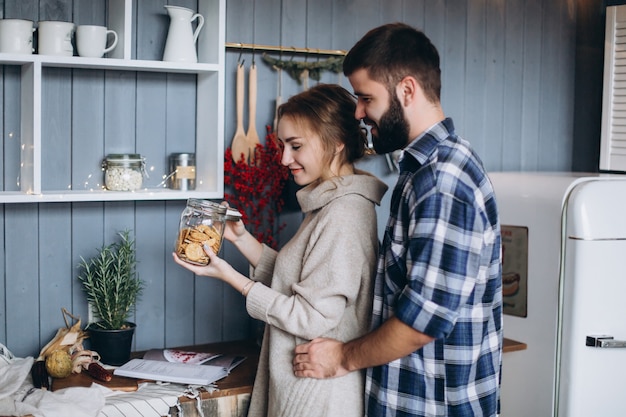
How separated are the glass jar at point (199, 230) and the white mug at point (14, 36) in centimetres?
70

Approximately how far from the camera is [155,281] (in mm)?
2686

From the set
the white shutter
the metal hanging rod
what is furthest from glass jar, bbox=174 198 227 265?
the white shutter

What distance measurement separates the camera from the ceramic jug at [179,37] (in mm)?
2516

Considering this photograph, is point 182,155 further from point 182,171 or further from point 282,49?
point 282,49

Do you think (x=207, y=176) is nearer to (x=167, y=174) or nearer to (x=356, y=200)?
(x=167, y=174)

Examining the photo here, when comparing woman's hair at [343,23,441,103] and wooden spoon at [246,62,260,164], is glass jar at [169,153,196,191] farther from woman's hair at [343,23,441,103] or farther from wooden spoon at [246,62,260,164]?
woman's hair at [343,23,441,103]

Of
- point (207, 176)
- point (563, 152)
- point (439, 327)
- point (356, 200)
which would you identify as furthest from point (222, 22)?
point (563, 152)

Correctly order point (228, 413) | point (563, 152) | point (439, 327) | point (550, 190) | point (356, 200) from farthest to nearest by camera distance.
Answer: point (563, 152)
point (550, 190)
point (228, 413)
point (356, 200)
point (439, 327)

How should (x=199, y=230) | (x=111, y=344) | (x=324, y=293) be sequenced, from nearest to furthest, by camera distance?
(x=324, y=293)
(x=199, y=230)
(x=111, y=344)

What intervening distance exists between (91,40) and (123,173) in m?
0.42

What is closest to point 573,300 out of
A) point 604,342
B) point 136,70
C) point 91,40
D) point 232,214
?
point 604,342

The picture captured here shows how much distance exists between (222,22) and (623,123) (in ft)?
5.90

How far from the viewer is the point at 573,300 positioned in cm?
254

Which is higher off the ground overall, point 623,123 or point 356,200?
point 623,123
